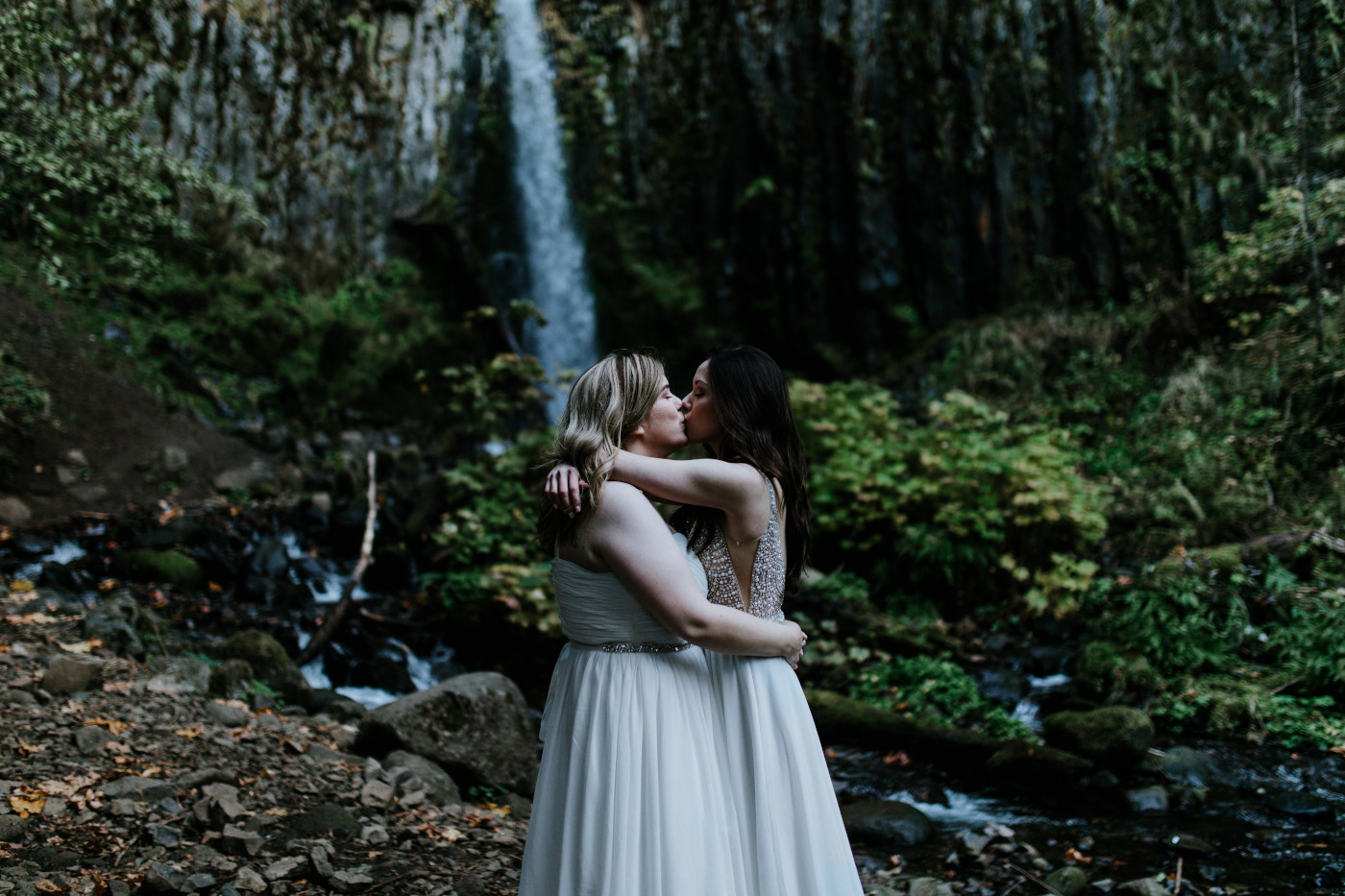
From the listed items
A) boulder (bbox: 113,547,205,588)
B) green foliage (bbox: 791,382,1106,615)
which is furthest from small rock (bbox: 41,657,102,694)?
green foliage (bbox: 791,382,1106,615)

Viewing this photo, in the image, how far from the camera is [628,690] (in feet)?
6.90

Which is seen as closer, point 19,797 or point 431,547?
point 19,797

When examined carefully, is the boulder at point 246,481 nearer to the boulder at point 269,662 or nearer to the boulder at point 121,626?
the boulder at point 121,626

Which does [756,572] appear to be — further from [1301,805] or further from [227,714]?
[1301,805]

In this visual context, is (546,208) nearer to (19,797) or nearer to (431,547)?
(431,547)

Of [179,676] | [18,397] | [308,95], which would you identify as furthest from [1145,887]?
[308,95]

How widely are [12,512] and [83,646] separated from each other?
16.1ft

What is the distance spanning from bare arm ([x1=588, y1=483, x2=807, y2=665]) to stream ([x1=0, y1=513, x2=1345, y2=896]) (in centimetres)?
297

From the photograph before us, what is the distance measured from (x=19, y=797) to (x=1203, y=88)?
48.1ft

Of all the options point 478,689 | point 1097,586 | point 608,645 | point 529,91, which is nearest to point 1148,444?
point 1097,586

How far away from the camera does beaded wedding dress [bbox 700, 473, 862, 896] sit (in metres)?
2.08

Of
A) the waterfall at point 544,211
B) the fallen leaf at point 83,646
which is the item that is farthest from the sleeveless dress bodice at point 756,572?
the waterfall at point 544,211

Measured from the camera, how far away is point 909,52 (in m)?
14.4

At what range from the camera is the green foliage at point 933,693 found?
621cm
